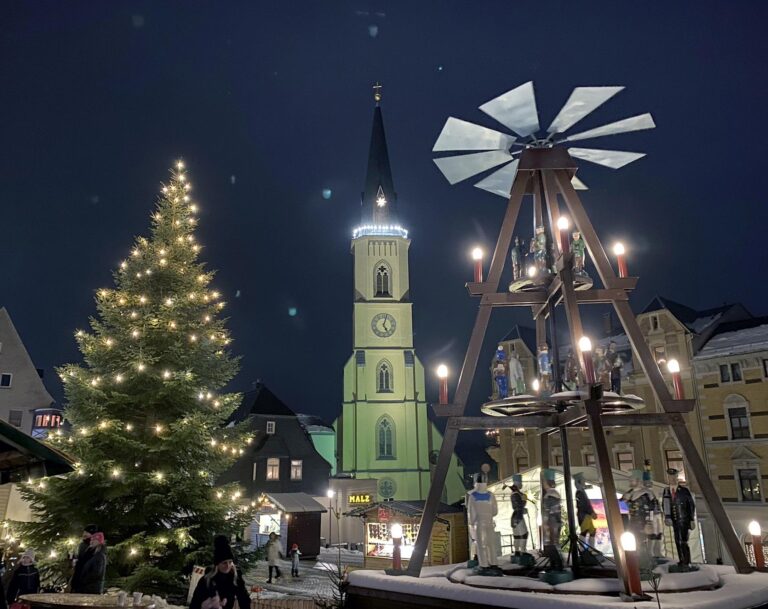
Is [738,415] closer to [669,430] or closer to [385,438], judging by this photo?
[669,430]

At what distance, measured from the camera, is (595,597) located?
6047 mm

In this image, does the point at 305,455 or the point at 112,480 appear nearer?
the point at 112,480

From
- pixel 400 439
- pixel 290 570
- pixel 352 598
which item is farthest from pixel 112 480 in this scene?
pixel 400 439

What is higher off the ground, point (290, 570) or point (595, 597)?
point (595, 597)

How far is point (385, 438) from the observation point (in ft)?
161

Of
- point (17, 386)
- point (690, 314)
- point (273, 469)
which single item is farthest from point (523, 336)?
point (17, 386)

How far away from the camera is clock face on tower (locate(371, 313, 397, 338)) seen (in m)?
51.7

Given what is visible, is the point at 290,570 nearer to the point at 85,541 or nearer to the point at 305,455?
the point at 305,455

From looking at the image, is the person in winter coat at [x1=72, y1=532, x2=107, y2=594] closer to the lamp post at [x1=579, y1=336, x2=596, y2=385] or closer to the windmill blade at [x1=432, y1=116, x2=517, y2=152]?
the lamp post at [x1=579, y1=336, x2=596, y2=385]

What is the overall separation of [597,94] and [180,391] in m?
10.4

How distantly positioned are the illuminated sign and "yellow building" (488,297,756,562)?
13.3 m

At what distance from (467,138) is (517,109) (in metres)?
0.96

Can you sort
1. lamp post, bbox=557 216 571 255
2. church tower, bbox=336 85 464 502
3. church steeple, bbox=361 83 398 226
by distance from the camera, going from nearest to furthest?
lamp post, bbox=557 216 571 255 < church tower, bbox=336 85 464 502 < church steeple, bbox=361 83 398 226

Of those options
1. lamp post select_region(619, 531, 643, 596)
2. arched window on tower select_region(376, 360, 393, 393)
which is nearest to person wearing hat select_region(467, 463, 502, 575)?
lamp post select_region(619, 531, 643, 596)
